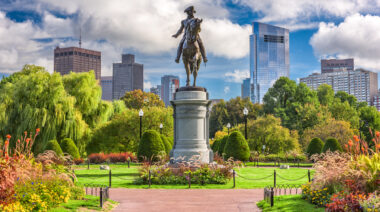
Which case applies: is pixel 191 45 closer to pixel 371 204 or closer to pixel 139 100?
pixel 371 204

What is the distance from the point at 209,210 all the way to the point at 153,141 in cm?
1878

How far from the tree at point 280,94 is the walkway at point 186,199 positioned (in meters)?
48.7

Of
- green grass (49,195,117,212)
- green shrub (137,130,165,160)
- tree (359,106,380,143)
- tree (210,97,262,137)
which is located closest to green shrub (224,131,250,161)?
green shrub (137,130,165,160)

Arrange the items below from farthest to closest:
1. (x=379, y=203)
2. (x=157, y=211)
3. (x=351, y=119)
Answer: (x=351, y=119)
(x=157, y=211)
(x=379, y=203)

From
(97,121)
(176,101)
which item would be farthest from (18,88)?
(176,101)

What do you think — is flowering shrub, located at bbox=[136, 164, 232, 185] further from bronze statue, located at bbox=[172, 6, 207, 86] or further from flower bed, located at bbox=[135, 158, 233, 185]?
bronze statue, located at bbox=[172, 6, 207, 86]

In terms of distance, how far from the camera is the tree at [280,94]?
6310 cm

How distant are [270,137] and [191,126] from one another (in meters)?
27.0

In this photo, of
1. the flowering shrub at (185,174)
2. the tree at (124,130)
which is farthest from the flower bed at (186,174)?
the tree at (124,130)

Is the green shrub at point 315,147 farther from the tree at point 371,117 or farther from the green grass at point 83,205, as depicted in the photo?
the tree at point 371,117

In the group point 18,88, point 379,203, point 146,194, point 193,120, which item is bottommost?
point 146,194

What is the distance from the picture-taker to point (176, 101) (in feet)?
67.9

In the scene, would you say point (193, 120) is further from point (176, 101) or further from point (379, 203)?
point (379, 203)

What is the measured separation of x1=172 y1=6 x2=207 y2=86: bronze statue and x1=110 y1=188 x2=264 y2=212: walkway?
793cm
